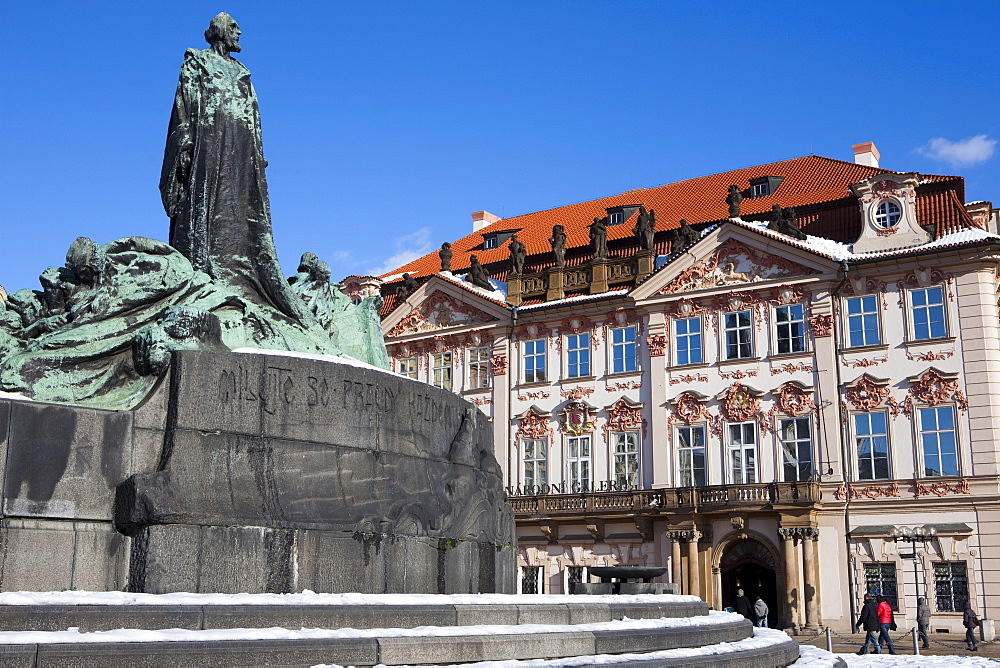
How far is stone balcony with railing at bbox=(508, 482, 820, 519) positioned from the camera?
2928cm

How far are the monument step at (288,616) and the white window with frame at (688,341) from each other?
945 inches

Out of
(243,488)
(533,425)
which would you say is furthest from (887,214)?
(243,488)

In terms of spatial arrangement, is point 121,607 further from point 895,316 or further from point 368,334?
point 895,316

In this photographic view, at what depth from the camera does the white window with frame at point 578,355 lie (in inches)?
1364

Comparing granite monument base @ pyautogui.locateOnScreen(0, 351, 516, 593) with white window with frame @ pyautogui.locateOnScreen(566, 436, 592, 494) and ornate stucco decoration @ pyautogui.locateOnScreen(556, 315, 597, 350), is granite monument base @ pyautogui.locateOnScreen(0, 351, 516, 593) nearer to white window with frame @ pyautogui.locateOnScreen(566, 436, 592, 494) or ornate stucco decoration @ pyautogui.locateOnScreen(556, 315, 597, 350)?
white window with frame @ pyautogui.locateOnScreen(566, 436, 592, 494)

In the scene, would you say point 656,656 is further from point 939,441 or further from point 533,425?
point 533,425

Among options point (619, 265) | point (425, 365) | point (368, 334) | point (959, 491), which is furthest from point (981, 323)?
point (368, 334)

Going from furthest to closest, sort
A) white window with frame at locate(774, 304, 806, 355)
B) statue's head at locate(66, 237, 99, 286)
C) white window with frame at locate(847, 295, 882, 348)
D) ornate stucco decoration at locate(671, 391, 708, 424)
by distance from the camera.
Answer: ornate stucco decoration at locate(671, 391, 708, 424) < white window with frame at locate(774, 304, 806, 355) < white window with frame at locate(847, 295, 882, 348) < statue's head at locate(66, 237, 99, 286)

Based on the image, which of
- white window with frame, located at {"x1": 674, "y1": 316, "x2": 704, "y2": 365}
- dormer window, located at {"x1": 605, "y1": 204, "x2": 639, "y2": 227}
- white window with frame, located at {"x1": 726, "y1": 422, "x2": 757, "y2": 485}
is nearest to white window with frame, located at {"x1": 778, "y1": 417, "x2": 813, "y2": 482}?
white window with frame, located at {"x1": 726, "y1": 422, "x2": 757, "y2": 485}

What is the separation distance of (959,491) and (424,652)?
24.2 metres

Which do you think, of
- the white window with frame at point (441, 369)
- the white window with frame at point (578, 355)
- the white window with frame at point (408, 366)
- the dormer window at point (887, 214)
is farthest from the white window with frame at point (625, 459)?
the dormer window at point (887, 214)

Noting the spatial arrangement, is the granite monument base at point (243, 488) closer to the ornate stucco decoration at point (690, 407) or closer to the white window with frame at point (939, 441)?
the white window with frame at point (939, 441)

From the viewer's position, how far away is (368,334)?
37.4 ft

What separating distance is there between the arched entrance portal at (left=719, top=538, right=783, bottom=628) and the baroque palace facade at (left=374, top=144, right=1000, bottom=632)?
61 millimetres
